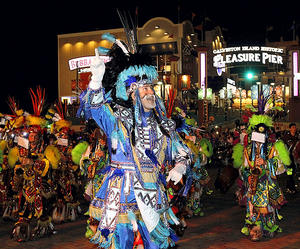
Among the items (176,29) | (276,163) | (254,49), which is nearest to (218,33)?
(176,29)

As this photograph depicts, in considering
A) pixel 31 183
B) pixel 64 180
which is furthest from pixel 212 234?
pixel 64 180

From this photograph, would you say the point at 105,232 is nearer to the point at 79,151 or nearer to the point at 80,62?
the point at 79,151

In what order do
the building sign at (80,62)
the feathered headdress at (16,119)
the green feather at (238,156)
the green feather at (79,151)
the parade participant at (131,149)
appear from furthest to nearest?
the building sign at (80,62)
the feathered headdress at (16,119)
the green feather at (79,151)
the green feather at (238,156)
the parade participant at (131,149)

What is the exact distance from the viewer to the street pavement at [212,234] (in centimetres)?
708

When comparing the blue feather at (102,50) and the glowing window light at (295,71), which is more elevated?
the glowing window light at (295,71)

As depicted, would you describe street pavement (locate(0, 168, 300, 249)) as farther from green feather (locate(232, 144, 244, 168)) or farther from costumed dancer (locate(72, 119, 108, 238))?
green feather (locate(232, 144, 244, 168))

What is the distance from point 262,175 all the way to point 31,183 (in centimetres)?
365

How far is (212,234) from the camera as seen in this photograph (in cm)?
777

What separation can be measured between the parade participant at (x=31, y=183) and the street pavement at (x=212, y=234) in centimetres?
24

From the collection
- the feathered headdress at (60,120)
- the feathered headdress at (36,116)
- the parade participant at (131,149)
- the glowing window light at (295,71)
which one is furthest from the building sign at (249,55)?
the parade participant at (131,149)

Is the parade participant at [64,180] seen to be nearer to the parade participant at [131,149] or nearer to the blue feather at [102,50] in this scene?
the parade participant at [131,149]

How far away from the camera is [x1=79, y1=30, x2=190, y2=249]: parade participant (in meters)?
4.46

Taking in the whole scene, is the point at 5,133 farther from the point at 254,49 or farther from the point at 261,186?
the point at 254,49

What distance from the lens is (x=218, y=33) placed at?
52625 millimetres
